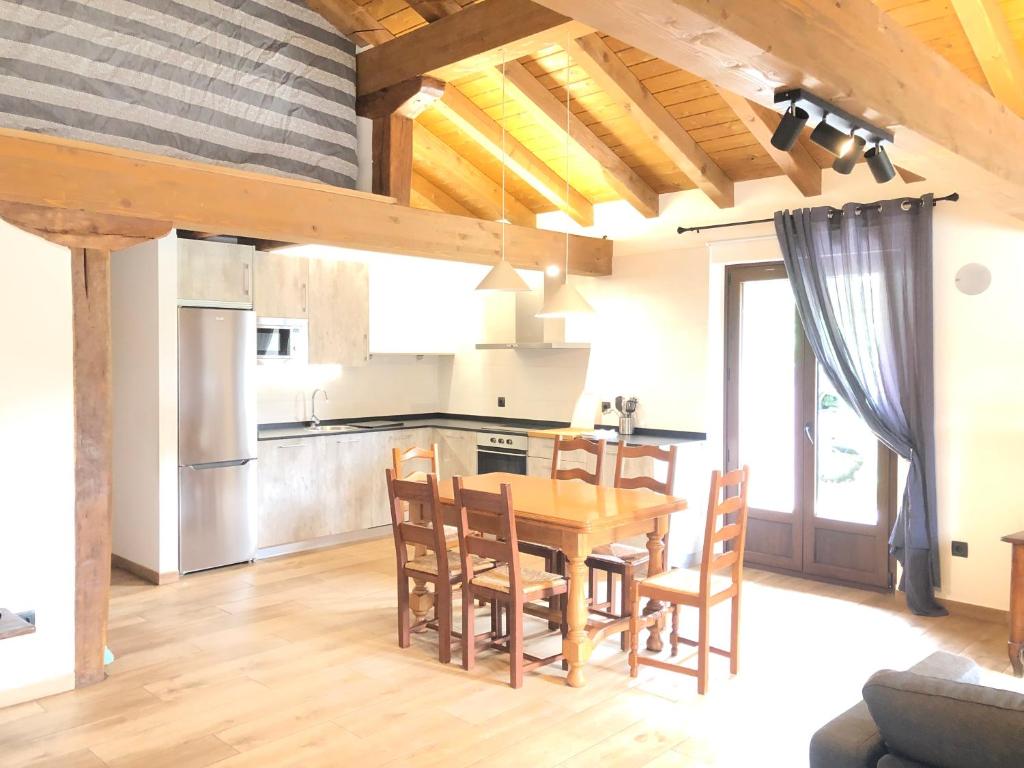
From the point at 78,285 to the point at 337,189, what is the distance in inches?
62.6

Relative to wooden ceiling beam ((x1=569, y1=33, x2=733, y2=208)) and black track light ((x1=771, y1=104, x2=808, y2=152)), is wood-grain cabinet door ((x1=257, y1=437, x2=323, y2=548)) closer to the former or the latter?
wooden ceiling beam ((x1=569, y1=33, x2=733, y2=208))

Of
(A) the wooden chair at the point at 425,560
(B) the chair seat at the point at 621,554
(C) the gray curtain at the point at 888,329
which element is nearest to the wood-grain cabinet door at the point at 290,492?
(A) the wooden chair at the point at 425,560

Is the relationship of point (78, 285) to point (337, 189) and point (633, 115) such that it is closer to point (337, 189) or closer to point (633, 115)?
point (337, 189)

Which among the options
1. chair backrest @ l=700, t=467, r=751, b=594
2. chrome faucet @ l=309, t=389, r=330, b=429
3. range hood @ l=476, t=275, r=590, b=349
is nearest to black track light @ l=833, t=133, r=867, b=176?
chair backrest @ l=700, t=467, r=751, b=594

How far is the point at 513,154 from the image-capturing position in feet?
20.4

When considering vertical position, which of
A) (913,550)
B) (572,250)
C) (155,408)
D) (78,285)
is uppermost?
(572,250)

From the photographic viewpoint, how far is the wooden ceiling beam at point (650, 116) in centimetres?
491

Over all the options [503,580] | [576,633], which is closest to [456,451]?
[503,580]

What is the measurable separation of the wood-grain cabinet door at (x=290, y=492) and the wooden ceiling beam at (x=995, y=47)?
4.92 meters

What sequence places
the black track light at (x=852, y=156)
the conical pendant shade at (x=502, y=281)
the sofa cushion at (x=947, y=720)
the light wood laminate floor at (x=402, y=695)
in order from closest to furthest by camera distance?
the sofa cushion at (x=947, y=720)
the black track light at (x=852, y=156)
the light wood laminate floor at (x=402, y=695)
the conical pendant shade at (x=502, y=281)

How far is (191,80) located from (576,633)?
3476 mm

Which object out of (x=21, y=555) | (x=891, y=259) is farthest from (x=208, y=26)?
(x=891, y=259)

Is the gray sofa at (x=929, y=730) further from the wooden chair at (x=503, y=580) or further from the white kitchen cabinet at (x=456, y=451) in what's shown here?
the white kitchen cabinet at (x=456, y=451)

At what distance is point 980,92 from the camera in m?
3.38
